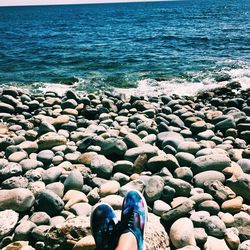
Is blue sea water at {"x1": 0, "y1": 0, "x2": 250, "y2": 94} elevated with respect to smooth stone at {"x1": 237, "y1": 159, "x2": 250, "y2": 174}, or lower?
lower

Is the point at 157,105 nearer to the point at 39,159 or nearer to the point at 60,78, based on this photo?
the point at 39,159

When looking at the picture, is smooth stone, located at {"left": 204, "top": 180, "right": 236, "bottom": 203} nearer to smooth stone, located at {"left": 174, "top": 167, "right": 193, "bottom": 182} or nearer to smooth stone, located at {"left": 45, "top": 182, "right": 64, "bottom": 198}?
smooth stone, located at {"left": 174, "top": 167, "right": 193, "bottom": 182}

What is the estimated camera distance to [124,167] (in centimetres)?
392

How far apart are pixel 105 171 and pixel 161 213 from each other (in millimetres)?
917

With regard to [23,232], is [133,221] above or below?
above

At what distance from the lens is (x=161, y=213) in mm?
3133

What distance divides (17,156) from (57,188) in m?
0.95

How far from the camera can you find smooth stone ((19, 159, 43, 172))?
388 centimetres

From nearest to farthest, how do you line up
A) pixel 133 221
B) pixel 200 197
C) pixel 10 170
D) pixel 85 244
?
1. pixel 85 244
2. pixel 133 221
3. pixel 200 197
4. pixel 10 170

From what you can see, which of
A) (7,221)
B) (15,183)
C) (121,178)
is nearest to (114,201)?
(121,178)

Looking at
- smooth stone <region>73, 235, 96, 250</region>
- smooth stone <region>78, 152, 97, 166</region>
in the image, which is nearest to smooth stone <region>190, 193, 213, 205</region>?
smooth stone <region>73, 235, 96, 250</region>

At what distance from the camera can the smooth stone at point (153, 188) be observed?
3277mm

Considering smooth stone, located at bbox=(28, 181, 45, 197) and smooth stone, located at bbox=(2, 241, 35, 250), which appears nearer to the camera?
smooth stone, located at bbox=(2, 241, 35, 250)

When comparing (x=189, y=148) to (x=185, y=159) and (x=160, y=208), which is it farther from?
(x=160, y=208)
